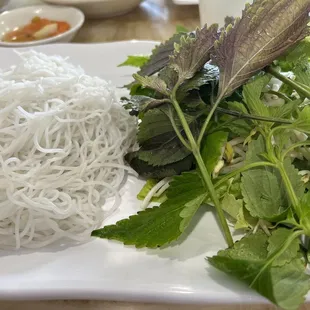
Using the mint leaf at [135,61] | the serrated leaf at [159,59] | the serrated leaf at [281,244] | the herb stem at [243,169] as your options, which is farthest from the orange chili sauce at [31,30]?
the serrated leaf at [281,244]

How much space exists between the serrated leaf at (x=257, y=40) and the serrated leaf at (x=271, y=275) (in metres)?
0.36

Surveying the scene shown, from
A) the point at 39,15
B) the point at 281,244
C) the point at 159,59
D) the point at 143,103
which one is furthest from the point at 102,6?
the point at 281,244

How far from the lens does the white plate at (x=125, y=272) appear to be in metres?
0.76

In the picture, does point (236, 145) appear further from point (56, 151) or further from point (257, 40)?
point (56, 151)

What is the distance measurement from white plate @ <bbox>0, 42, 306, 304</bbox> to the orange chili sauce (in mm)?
1399

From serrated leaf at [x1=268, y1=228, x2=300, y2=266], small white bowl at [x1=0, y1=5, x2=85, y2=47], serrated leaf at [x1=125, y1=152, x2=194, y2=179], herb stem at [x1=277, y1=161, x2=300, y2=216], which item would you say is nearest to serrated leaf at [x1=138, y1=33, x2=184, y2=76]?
serrated leaf at [x1=125, y1=152, x2=194, y2=179]

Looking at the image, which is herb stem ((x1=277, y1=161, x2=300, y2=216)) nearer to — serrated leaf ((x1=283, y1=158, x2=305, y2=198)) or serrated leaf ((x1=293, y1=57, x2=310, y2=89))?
serrated leaf ((x1=283, y1=158, x2=305, y2=198))

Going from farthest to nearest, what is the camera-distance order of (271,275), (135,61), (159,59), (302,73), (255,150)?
1. (135,61)
2. (159,59)
3. (302,73)
4. (255,150)
5. (271,275)

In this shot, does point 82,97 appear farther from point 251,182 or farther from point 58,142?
point 251,182

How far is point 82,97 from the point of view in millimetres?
1119

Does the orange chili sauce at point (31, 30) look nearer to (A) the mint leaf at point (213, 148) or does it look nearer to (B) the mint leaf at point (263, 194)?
(A) the mint leaf at point (213, 148)

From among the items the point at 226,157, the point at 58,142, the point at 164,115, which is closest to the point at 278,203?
the point at 226,157

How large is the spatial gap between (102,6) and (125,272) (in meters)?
1.81

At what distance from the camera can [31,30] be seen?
213 centimetres
